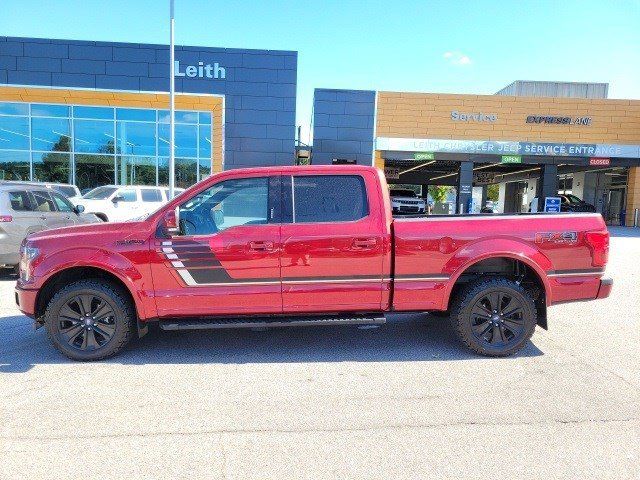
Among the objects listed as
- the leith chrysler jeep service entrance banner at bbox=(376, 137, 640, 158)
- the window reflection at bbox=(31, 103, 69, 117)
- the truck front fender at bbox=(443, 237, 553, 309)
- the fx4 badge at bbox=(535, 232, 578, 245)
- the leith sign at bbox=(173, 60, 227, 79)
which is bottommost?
the truck front fender at bbox=(443, 237, 553, 309)

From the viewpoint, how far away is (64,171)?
69.1ft

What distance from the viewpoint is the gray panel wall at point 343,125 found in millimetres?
21625

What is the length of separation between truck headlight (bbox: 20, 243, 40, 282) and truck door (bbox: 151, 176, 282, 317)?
1.17 meters

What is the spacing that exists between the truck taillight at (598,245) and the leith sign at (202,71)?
18110 mm

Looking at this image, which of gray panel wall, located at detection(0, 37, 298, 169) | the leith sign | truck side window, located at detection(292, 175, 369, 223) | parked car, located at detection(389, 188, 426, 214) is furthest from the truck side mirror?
parked car, located at detection(389, 188, 426, 214)

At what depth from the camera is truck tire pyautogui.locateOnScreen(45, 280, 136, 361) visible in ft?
14.3

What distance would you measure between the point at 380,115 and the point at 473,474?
2115 cm

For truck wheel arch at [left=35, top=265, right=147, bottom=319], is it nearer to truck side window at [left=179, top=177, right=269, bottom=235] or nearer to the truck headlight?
the truck headlight

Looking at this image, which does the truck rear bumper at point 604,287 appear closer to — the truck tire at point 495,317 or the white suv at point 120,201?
the truck tire at point 495,317

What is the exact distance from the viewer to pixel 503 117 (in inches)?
902

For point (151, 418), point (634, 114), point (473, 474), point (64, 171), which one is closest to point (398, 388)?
point (473, 474)

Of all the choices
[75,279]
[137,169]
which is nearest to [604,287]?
[75,279]

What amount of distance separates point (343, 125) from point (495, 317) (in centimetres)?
1856

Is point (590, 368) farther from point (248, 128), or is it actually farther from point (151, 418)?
point (248, 128)
